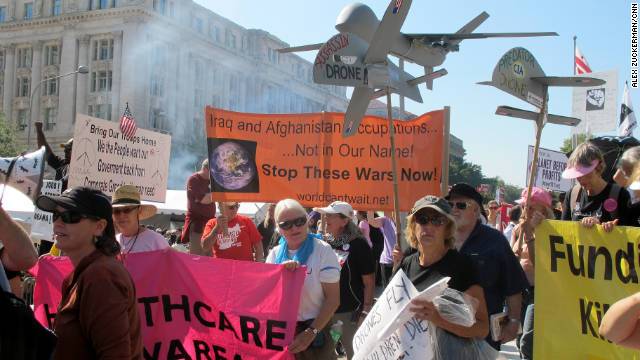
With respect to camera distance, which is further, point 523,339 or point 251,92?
point 251,92

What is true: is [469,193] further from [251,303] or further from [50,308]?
[50,308]

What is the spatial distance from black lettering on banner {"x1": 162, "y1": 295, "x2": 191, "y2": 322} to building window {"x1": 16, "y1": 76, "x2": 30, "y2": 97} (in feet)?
230

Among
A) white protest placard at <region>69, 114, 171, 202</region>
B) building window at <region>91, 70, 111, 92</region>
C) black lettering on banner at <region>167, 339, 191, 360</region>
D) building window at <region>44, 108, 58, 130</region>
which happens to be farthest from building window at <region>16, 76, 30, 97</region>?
black lettering on banner at <region>167, 339, 191, 360</region>

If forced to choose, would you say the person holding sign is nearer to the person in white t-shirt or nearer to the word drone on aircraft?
the word drone on aircraft

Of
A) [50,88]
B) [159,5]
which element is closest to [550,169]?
[159,5]

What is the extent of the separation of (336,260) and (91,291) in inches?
79.1

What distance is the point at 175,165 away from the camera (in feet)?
200

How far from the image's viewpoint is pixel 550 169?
11.2 metres

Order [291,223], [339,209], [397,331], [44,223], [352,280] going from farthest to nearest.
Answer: [44,223] → [339,209] → [352,280] → [291,223] → [397,331]

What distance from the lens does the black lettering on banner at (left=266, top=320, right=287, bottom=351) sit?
4.37m

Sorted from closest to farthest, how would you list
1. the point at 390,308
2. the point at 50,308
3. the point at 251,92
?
1. the point at 390,308
2. the point at 50,308
3. the point at 251,92

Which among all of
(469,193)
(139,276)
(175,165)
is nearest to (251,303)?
(139,276)

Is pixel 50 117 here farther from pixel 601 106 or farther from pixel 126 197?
pixel 126 197

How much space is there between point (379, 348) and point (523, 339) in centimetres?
272
